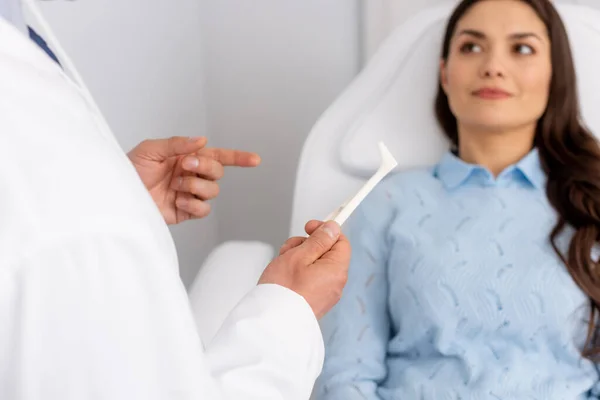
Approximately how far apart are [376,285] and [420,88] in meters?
0.43

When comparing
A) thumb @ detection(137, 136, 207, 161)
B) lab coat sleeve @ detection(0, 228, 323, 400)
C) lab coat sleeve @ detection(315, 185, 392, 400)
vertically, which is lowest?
lab coat sleeve @ detection(315, 185, 392, 400)

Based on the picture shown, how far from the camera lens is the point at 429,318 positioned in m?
1.04

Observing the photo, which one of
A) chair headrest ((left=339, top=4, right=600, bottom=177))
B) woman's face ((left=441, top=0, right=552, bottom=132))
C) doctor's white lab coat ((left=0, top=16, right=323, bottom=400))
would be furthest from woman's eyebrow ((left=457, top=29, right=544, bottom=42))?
doctor's white lab coat ((left=0, top=16, right=323, bottom=400))

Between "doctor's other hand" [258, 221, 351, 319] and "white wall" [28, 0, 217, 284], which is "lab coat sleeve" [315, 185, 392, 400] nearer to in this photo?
"doctor's other hand" [258, 221, 351, 319]

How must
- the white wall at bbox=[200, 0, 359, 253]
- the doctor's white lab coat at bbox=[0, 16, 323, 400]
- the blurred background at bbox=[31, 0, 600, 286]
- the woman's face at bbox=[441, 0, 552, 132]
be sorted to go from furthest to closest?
the white wall at bbox=[200, 0, 359, 253]
the blurred background at bbox=[31, 0, 600, 286]
the woman's face at bbox=[441, 0, 552, 132]
the doctor's white lab coat at bbox=[0, 16, 323, 400]

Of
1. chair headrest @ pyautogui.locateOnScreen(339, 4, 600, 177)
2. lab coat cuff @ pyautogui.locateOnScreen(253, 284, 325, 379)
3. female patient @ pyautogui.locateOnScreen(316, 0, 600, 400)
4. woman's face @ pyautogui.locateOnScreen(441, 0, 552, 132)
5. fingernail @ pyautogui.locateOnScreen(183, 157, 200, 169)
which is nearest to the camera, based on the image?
lab coat cuff @ pyautogui.locateOnScreen(253, 284, 325, 379)

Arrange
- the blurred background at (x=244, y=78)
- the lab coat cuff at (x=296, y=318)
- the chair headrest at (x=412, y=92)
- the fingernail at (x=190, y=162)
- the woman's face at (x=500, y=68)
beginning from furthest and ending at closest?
the blurred background at (x=244, y=78), the chair headrest at (x=412, y=92), the woman's face at (x=500, y=68), the fingernail at (x=190, y=162), the lab coat cuff at (x=296, y=318)

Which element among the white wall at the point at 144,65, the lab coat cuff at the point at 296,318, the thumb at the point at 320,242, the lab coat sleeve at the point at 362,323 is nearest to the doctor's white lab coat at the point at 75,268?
the lab coat cuff at the point at 296,318

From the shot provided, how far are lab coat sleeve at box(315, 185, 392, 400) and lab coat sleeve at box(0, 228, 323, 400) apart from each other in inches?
23.0

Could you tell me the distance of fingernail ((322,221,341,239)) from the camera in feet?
2.26

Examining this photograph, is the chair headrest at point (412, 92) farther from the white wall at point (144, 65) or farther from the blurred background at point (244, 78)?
the white wall at point (144, 65)

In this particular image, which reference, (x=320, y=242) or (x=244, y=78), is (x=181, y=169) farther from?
(x=244, y=78)

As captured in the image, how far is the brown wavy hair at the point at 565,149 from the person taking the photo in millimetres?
1074

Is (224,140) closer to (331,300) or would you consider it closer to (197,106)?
(197,106)
